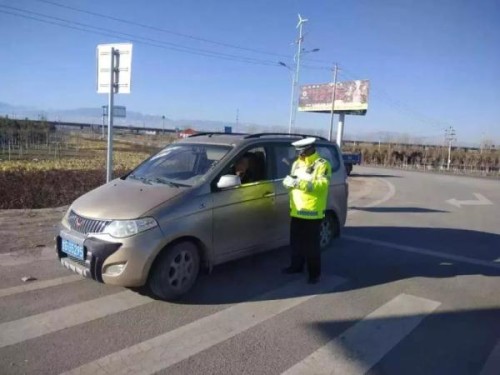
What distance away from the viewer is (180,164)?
18.5 ft

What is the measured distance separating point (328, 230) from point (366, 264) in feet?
2.90

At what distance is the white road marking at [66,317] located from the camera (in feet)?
12.3

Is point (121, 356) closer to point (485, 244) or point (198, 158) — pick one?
point (198, 158)

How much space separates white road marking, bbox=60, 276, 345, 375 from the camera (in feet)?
10.9

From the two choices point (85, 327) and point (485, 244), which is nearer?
point (85, 327)

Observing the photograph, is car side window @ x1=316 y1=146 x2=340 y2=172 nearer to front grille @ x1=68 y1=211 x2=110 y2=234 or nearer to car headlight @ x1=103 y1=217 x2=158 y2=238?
car headlight @ x1=103 y1=217 x2=158 y2=238

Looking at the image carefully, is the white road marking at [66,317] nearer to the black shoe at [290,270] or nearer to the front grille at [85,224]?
the front grille at [85,224]

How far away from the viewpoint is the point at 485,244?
8.16 metres

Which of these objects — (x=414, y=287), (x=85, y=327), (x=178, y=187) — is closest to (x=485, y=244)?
(x=414, y=287)

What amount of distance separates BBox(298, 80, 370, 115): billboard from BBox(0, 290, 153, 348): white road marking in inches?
1722

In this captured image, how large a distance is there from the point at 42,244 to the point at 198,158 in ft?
9.52

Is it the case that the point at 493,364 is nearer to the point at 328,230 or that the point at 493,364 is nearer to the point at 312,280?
the point at 312,280

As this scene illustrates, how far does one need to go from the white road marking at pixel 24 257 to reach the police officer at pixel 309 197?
3.29 meters

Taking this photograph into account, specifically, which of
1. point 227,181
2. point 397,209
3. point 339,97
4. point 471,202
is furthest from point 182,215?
point 339,97
